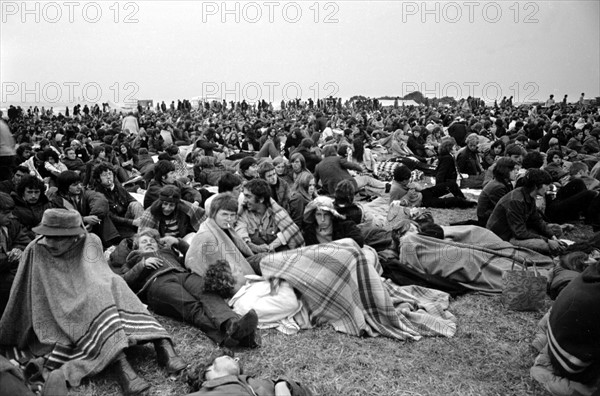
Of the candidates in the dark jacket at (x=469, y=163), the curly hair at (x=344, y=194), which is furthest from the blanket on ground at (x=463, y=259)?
the dark jacket at (x=469, y=163)

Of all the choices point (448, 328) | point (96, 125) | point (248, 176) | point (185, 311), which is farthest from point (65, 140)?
point (448, 328)

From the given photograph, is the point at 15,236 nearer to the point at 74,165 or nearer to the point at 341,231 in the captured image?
the point at 341,231

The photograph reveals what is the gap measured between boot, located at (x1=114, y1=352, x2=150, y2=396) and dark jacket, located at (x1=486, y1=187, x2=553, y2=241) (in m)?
4.29

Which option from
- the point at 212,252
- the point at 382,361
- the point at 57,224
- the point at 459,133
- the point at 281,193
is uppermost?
the point at 459,133

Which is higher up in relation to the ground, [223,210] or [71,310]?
[223,210]

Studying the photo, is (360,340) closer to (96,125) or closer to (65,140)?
(65,140)

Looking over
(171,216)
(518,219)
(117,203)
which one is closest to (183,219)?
(171,216)

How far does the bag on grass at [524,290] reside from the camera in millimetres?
4492

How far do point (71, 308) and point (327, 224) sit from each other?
7.93 ft

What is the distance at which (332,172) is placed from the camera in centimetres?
864

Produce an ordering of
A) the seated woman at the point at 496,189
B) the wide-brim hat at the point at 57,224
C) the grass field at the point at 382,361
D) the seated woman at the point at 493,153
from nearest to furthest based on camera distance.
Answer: the grass field at the point at 382,361 < the wide-brim hat at the point at 57,224 < the seated woman at the point at 496,189 < the seated woman at the point at 493,153

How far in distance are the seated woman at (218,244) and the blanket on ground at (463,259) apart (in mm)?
1661

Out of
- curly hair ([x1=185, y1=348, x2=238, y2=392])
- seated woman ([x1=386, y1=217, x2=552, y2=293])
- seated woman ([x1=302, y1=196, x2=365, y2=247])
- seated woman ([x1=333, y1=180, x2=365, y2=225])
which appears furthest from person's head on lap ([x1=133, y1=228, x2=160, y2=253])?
seated woman ([x1=386, y1=217, x2=552, y2=293])

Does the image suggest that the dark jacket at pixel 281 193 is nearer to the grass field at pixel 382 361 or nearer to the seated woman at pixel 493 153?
the grass field at pixel 382 361
